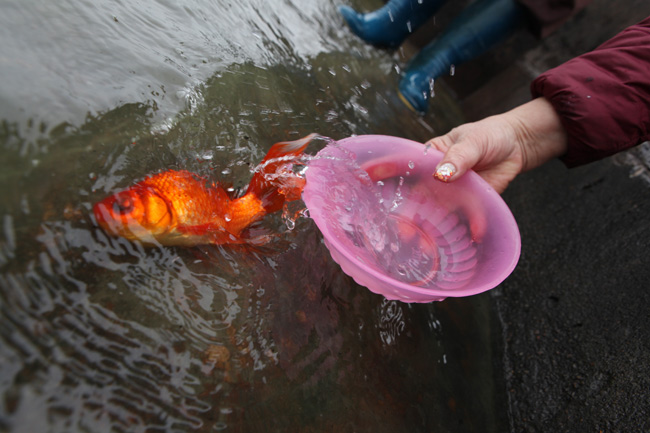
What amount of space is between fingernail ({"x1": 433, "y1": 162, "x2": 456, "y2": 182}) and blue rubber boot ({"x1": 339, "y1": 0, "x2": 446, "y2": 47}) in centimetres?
190

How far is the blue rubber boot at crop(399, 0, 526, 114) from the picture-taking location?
10.3 feet

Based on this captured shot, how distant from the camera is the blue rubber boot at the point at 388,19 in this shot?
10.4ft

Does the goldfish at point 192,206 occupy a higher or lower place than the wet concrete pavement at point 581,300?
higher

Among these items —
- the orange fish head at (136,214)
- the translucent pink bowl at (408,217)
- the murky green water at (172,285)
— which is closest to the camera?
the murky green water at (172,285)

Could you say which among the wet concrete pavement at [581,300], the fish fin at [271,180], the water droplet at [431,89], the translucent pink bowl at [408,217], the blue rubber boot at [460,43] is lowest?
the wet concrete pavement at [581,300]

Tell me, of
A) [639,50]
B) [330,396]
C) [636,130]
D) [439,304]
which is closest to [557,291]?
[439,304]

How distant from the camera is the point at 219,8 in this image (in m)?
2.18

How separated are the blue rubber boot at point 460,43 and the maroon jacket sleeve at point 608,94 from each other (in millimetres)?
1282

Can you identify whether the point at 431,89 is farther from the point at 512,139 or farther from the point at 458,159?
the point at 458,159

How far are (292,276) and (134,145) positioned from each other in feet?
2.31

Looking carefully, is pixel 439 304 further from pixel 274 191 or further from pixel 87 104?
pixel 87 104

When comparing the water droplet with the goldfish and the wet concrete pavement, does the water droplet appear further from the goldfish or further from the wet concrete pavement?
the goldfish

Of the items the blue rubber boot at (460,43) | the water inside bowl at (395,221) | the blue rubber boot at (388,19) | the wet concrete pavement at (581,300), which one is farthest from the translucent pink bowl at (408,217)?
the blue rubber boot at (388,19)

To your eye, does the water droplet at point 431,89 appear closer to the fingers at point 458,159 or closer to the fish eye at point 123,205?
the fingers at point 458,159
